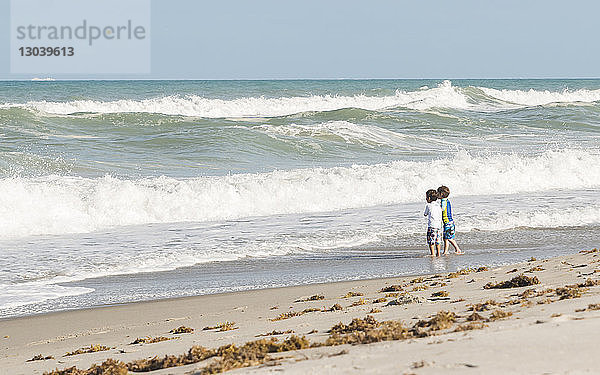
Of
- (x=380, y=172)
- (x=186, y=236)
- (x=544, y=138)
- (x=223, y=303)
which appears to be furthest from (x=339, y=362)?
(x=544, y=138)

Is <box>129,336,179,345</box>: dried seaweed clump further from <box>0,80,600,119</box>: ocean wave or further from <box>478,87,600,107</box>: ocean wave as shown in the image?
<box>478,87,600,107</box>: ocean wave

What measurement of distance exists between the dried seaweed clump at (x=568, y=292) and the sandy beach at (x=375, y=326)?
0.6 inches

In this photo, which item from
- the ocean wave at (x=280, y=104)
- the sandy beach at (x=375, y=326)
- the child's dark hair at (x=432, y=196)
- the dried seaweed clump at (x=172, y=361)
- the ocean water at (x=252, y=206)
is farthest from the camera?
the ocean wave at (x=280, y=104)

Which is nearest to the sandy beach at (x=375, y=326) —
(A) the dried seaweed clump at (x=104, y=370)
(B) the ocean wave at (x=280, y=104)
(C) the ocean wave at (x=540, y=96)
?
(A) the dried seaweed clump at (x=104, y=370)

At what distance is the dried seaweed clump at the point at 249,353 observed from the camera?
424cm

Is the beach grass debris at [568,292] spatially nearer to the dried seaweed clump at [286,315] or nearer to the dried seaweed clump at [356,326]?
the dried seaweed clump at [356,326]

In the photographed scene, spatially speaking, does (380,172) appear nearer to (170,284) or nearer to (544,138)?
(170,284)

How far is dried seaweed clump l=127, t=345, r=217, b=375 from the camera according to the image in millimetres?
4770

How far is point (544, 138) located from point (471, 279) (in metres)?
24.8

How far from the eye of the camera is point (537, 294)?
20.9 feet

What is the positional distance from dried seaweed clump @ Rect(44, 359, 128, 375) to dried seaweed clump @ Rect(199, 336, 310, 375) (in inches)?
24.9

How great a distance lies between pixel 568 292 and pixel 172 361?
327cm

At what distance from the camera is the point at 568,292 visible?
6094mm

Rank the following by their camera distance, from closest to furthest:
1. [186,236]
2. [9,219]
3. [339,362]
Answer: [339,362] → [186,236] → [9,219]
